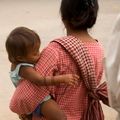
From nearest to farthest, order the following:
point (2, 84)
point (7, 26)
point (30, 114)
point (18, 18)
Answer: point (30, 114), point (2, 84), point (7, 26), point (18, 18)

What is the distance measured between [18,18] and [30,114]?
15.0ft

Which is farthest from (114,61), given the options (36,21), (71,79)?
(36,21)

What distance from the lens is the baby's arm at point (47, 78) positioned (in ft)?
6.03

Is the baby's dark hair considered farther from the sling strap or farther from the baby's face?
the baby's face

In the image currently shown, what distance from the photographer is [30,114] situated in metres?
2.03

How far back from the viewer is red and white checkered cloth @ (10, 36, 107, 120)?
1877 mm

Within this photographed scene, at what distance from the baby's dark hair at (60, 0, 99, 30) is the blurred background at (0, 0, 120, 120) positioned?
5.18ft

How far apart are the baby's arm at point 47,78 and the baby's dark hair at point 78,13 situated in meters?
0.25

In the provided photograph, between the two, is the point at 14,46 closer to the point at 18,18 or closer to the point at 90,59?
the point at 90,59

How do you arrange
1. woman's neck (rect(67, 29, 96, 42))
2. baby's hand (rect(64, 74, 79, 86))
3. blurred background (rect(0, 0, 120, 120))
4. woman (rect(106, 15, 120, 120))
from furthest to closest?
blurred background (rect(0, 0, 120, 120))
woman's neck (rect(67, 29, 96, 42))
baby's hand (rect(64, 74, 79, 86))
woman (rect(106, 15, 120, 120))

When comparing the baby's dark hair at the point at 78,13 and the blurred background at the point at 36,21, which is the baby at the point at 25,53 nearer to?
the baby's dark hair at the point at 78,13

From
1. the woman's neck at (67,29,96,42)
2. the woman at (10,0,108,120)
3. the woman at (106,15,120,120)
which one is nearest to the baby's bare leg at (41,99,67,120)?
the woman at (10,0,108,120)

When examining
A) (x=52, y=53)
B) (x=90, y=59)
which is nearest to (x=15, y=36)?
(x=52, y=53)

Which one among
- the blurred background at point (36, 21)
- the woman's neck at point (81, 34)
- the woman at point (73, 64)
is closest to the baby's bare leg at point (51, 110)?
the woman at point (73, 64)
